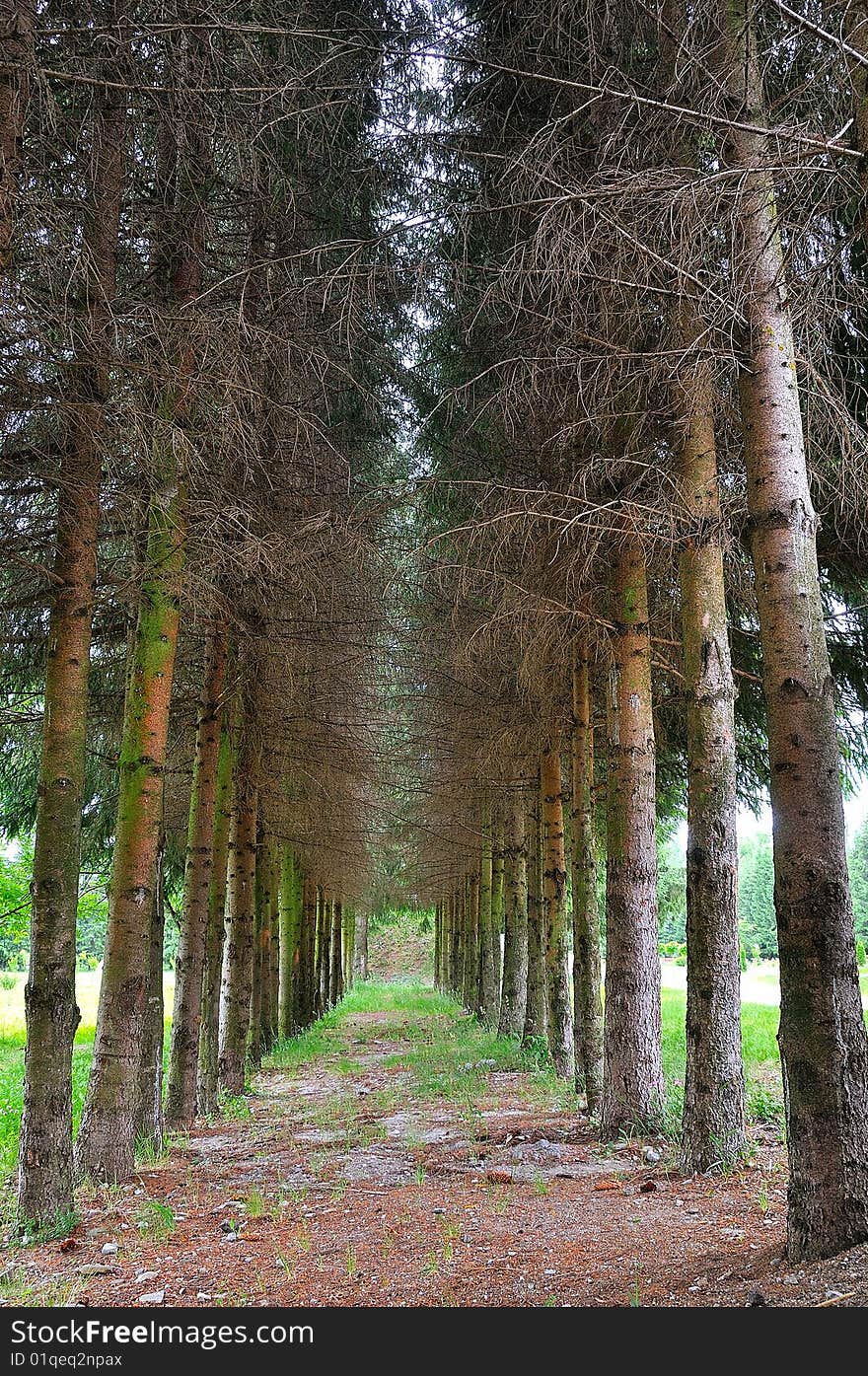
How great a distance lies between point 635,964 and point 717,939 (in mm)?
1645

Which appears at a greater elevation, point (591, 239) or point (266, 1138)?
point (591, 239)

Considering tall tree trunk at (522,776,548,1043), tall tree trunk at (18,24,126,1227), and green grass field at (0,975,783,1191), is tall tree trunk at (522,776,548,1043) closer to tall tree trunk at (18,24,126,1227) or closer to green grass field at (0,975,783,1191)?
green grass field at (0,975,783,1191)

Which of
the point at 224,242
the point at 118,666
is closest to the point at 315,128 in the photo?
the point at 224,242

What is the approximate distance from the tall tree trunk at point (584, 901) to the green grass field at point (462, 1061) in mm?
967

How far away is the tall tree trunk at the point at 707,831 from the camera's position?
6.29m

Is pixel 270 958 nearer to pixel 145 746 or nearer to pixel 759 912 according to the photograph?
pixel 145 746

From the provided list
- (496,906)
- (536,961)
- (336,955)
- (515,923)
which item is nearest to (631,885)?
(536,961)

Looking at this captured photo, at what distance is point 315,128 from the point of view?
719 centimetres

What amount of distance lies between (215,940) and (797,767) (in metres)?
8.35

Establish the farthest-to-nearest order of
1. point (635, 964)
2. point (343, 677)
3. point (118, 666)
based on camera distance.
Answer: point (343, 677) < point (118, 666) < point (635, 964)

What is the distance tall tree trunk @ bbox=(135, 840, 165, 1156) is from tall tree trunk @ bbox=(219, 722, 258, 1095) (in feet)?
13.1

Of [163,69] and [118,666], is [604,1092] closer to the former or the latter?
[118,666]

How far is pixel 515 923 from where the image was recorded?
54.6 ft

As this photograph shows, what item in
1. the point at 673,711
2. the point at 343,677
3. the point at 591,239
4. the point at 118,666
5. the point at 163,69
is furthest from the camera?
the point at 343,677
